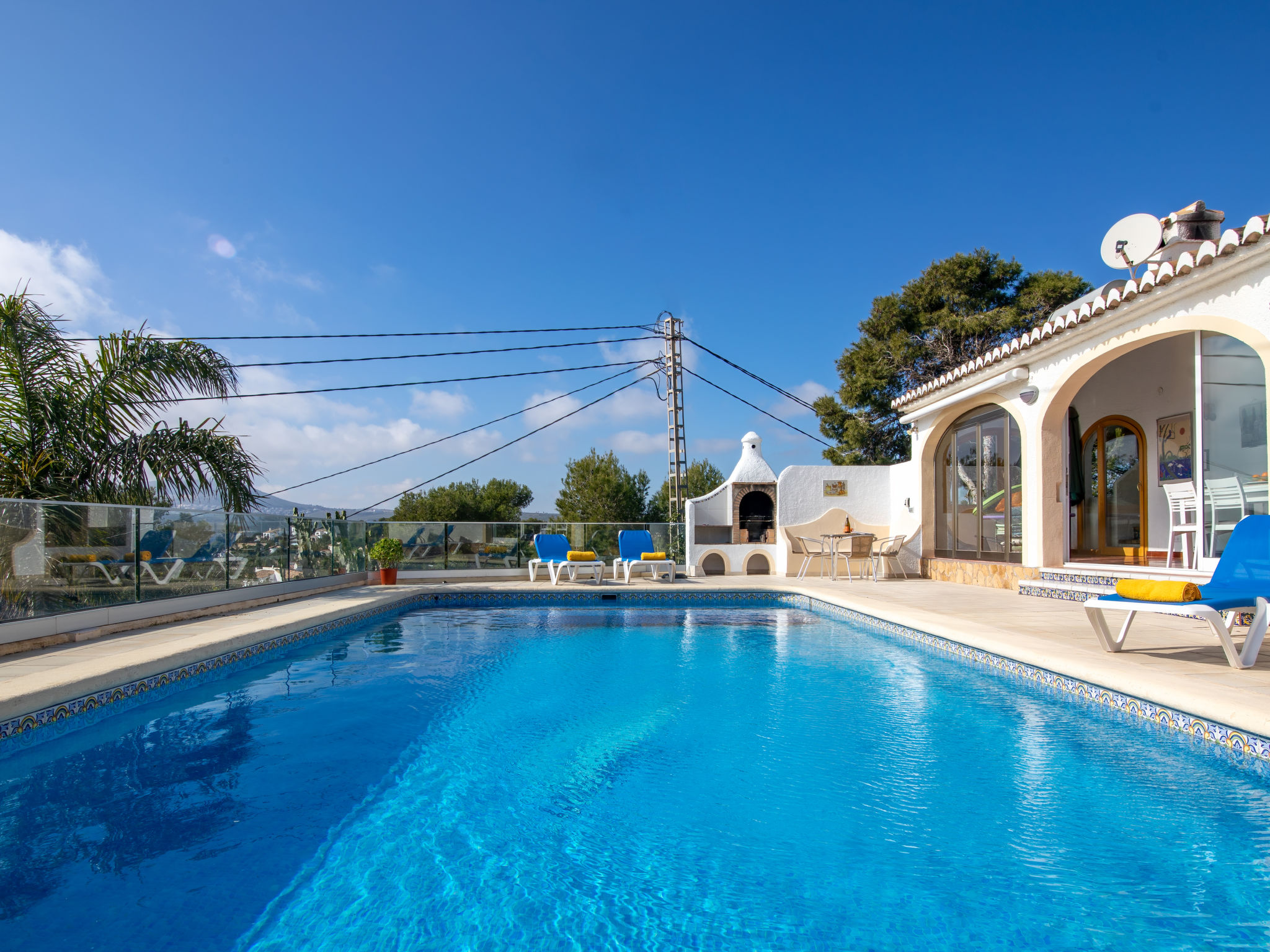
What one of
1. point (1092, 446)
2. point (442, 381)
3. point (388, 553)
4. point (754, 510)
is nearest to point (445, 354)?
point (442, 381)

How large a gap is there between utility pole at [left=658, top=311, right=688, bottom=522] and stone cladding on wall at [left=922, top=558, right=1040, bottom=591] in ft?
24.0

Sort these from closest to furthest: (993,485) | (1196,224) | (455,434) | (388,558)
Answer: (1196,224), (993,485), (388,558), (455,434)

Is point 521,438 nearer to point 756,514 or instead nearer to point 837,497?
point 756,514

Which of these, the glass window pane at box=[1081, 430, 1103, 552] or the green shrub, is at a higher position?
the glass window pane at box=[1081, 430, 1103, 552]

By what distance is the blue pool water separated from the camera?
2.19 m

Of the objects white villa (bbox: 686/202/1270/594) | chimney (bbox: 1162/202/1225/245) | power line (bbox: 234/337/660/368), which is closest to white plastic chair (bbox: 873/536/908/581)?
white villa (bbox: 686/202/1270/594)

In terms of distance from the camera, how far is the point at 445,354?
23391mm

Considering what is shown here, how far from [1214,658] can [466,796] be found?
480 cm

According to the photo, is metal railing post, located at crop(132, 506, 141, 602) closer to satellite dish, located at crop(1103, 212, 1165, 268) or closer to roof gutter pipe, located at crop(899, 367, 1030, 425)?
roof gutter pipe, located at crop(899, 367, 1030, 425)

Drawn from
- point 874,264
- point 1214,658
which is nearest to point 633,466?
point 874,264

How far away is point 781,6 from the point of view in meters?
11.4

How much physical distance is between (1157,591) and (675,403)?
565 inches

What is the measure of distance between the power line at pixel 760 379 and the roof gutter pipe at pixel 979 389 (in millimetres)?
12313

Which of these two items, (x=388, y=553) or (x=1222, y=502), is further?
(x=388, y=553)
